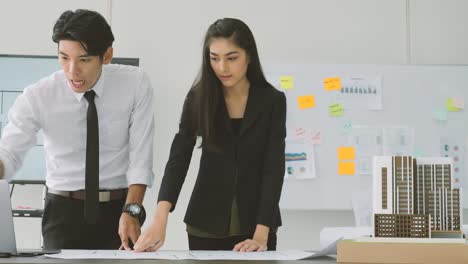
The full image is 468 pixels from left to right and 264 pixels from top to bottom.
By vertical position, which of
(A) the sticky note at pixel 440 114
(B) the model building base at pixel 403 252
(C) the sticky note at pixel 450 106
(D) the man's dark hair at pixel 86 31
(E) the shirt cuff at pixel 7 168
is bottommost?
(B) the model building base at pixel 403 252

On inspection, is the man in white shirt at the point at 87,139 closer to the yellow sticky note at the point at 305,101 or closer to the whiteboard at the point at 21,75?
the whiteboard at the point at 21,75

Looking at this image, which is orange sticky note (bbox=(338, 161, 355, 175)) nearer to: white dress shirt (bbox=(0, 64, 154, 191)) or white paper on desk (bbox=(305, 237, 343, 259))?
white dress shirt (bbox=(0, 64, 154, 191))

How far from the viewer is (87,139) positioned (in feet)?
6.59

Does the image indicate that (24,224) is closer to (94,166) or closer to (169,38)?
(169,38)

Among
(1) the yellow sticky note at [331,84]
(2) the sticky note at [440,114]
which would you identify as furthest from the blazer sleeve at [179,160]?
(2) the sticky note at [440,114]

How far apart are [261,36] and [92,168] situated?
2214mm

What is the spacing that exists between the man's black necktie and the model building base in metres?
0.87

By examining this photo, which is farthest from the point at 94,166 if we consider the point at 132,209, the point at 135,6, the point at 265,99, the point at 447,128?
the point at 447,128

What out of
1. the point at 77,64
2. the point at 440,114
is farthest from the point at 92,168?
the point at 440,114

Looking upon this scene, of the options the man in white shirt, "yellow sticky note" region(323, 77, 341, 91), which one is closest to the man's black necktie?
the man in white shirt

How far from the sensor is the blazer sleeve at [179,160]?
1.90m

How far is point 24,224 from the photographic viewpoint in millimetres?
3840

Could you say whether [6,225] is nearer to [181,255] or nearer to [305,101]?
[181,255]

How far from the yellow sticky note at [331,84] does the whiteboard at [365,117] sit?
20 mm
